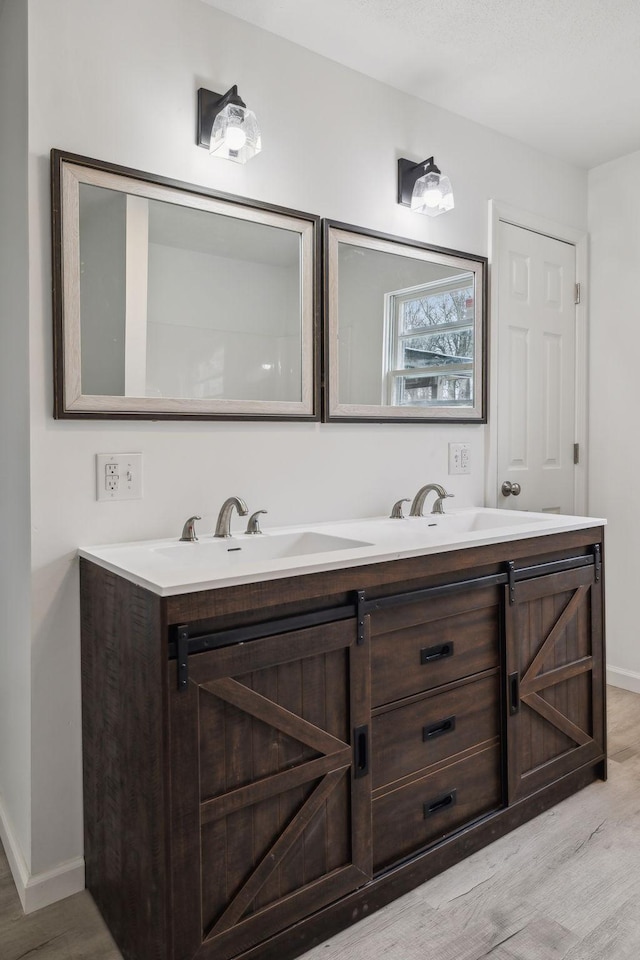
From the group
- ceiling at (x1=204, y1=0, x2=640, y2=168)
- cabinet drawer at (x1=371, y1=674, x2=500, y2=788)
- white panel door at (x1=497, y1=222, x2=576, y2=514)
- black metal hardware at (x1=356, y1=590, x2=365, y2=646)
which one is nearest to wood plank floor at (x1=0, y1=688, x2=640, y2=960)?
cabinet drawer at (x1=371, y1=674, x2=500, y2=788)

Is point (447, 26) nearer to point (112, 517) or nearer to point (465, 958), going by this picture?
point (112, 517)

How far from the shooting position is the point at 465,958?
146 cm

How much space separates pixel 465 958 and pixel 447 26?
2537 mm

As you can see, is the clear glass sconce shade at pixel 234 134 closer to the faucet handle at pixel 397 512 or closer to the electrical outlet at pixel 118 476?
the electrical outlet at pixel 118 476

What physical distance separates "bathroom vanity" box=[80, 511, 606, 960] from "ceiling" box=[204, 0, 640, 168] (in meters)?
1.55

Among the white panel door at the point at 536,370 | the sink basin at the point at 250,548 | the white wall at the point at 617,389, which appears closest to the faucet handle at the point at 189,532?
the sink basin at the point at 250,548

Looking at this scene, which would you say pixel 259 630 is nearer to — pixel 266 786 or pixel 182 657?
pixel 182 657

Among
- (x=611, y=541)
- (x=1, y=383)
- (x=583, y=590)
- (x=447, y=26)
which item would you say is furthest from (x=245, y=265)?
(x=611, y=541)

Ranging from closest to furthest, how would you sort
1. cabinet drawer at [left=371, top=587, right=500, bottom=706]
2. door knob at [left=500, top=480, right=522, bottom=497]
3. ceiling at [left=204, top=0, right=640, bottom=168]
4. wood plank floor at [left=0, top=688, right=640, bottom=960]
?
wood plank floor at [left=0, top=688, right=640, bottom=960] < cabinet drawer at [left=371, top=587, right=500, bottom=706] < ceiling at [left=204, top=0, right=640, bottom=168] < door knob at [left=500, top=480, right=522, bottom=497]

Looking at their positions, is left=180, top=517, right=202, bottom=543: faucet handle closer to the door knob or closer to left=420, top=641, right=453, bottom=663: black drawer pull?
left=420, top=641, right=453, bottom=663: black drawer pull

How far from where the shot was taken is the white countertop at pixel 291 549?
1.33 metres

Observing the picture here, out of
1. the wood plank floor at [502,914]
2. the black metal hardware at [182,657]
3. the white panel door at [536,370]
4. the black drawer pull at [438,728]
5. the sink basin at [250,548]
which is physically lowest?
the wood plank floor at [502,914]

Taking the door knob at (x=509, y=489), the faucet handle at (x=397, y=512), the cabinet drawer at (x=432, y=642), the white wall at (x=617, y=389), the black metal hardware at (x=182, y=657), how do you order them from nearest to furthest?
1. the black metal hardware at (x=182, y=657)
2. the cabinet drawer at (x=432, y=642)
3. the faucet handle at (x=397, y=512)
4. the door knob at (x=509, y=489)
5. the white wall at (x=617, y=389)

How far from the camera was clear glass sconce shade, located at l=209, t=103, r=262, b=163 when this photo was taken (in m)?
1.79
